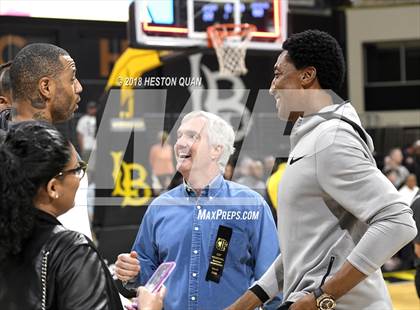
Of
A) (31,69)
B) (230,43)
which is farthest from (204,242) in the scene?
(230,43)

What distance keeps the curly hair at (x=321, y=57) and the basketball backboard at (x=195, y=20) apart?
188 cm

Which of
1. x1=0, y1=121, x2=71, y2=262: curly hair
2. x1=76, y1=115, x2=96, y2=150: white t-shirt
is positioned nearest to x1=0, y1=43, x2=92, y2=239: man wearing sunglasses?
x1=0, y1=121, x2=71, y2=262: curly hair

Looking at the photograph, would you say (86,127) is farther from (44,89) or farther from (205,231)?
(44,89)

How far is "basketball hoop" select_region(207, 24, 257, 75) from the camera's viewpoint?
7654mm

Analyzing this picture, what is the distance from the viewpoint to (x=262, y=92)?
339cm

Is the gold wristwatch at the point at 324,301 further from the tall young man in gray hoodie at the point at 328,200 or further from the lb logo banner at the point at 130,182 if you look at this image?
the lb logo banner at the point at 130,182

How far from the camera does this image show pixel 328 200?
2342mm

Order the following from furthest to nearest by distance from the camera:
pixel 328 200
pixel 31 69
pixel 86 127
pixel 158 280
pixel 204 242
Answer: pixel 86 127 < pixel 204 242 < pixel 31 69 < pixel 328 200 < pixel 158 280

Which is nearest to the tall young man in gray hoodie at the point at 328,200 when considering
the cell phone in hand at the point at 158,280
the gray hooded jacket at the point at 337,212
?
the gray hooded jacket at the point at 337,212

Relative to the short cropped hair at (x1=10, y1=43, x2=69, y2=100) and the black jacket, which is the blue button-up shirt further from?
the black jacket

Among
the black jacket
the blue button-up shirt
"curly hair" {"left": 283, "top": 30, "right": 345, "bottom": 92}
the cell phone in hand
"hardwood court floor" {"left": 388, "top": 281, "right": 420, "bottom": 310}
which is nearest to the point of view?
the black jacket

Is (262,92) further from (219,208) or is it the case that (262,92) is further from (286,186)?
(286,186)

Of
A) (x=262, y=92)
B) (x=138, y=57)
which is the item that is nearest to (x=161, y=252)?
(x=262, y=92)

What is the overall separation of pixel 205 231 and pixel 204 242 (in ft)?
0.15
